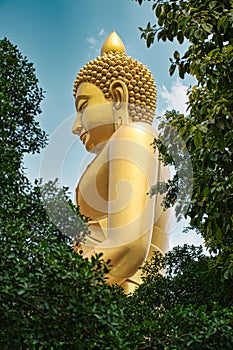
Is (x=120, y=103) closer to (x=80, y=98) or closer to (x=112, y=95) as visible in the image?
A: (x=112, y=95)

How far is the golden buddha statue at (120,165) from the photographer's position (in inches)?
240

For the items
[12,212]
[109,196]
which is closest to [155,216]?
[109,196]

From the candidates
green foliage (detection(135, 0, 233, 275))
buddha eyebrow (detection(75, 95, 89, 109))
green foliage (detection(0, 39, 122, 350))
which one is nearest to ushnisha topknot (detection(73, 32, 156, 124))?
buddha eyebrow (detection(75, 95, 89, 109))

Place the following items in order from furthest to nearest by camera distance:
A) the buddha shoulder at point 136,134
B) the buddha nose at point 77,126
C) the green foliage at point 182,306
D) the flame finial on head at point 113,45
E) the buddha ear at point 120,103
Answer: the flame finial on head at point 113,45 → the buddha nose at point 77,126 → the buddha ear at point 120,103 → the buddha shoulder at point 136,134 → the green foliage at point 182,306

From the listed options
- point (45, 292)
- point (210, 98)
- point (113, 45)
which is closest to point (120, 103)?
point (113, 45)

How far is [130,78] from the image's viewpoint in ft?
23.2

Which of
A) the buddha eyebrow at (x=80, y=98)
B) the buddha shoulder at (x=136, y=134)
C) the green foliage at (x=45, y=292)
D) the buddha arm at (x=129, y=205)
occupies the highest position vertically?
the buddha eyebrow at (x=80, y=98)

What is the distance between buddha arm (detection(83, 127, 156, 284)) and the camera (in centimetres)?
603

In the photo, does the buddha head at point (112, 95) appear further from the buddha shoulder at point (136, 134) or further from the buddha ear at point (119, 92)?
the buddha shoulder at point (136, 134)

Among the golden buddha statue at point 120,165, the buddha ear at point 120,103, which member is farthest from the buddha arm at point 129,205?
the buddha ear at point 120,103

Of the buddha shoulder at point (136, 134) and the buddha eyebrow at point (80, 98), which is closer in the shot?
the buddha shoulder at point (136, 134)

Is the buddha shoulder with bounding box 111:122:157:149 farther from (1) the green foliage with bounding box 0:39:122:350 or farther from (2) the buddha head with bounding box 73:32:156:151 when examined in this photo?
(1) the green foliage with bounding box 0:39:122:350

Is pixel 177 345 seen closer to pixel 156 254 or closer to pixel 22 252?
pixel 22 252

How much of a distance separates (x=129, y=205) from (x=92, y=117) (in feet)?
4.69
